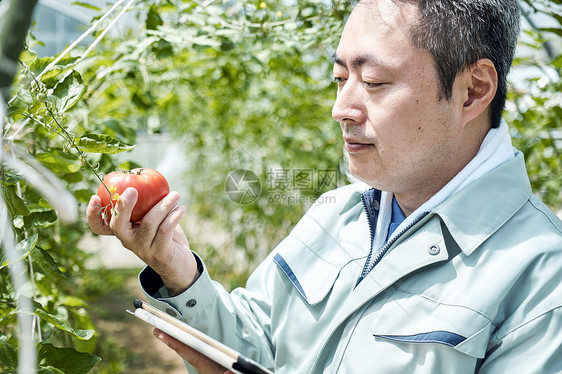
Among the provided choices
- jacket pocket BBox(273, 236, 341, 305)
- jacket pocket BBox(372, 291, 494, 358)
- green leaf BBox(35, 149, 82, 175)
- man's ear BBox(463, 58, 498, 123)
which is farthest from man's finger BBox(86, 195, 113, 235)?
man's ear BBox(463, 58, 498, 123)

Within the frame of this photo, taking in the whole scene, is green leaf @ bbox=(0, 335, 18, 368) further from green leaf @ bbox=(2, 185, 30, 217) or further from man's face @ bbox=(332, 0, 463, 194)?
man's face @ bbox=(332, 0, 463, 194)

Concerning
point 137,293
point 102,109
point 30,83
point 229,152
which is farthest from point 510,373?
→ point 137,293

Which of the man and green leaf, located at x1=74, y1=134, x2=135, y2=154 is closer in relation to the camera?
the man

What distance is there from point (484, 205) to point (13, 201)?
2.68ft

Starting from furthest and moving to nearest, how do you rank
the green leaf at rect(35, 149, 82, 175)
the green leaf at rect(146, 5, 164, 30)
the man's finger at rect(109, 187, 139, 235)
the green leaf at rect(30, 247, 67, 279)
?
the green leaf at rect(146, 5, 164, 30) < the green leaf at rect(35, 149, 82, 175) < the green leaf at rect(30, 247, 67, 279) < the man's finger at rect(109, 187, 139, 235)

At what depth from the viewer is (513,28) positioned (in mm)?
1008

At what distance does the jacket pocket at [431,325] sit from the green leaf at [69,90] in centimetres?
66

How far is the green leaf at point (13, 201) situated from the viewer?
0.96m

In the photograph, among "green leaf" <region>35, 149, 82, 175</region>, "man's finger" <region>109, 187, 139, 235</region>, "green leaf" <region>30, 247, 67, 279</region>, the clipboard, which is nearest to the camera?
the clipboard

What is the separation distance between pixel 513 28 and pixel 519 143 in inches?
46.5

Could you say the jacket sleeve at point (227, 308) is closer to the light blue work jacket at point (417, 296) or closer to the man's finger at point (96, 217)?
the light blue work jacket at point (417, 296)

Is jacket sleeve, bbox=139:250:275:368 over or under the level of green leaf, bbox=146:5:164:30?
under

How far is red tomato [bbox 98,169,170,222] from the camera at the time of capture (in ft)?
3.25

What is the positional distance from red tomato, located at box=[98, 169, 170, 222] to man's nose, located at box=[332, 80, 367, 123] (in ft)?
1.17
